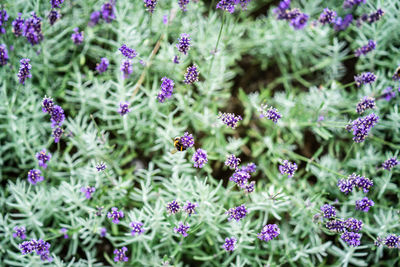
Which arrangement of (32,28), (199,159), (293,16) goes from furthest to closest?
1. (293,16)
2. (32,28)
3. (199,159)

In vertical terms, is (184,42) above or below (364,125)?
above

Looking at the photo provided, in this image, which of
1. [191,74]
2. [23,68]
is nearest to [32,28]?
[23,68]

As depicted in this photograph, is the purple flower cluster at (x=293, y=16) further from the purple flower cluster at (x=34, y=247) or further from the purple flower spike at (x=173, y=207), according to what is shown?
the purple flower cluster at (x=34, y=247)

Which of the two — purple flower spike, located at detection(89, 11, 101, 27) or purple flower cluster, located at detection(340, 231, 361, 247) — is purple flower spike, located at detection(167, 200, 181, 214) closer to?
purple flower cluster, located at detection(340, 231, 361, 247)

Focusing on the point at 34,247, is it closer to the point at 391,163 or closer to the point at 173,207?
the point at 173,207

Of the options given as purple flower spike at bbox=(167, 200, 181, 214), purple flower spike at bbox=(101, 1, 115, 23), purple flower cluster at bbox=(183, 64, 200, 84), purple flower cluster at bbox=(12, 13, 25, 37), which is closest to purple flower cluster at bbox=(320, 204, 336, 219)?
purple flower spike at bbox=(167, 200, 181, 214)

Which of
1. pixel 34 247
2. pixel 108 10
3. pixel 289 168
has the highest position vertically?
pixel 108 10

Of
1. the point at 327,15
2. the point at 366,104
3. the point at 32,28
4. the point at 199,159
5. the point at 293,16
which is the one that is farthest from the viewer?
the point at 293,16

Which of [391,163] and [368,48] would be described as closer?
[391,163]

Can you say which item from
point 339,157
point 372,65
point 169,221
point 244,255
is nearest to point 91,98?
point 169,221

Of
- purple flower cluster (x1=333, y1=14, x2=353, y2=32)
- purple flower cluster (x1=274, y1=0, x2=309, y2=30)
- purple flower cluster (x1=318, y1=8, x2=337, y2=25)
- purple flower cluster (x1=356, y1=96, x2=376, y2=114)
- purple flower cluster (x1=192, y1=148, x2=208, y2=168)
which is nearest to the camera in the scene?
purple flower cluster (x1=192, y1=148, x2=208, y2=168)
